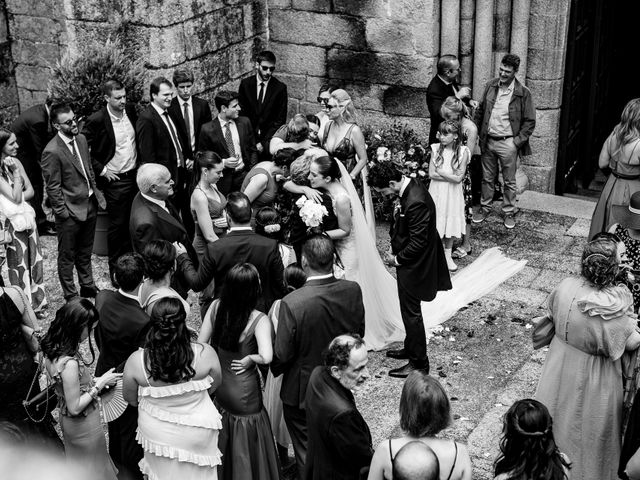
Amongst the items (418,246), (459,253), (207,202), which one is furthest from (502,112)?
(207,202)

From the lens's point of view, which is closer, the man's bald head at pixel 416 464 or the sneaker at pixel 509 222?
the man's bald head at pixel 416 464

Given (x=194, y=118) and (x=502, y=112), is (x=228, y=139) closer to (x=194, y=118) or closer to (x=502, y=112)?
(x=194, y=118)

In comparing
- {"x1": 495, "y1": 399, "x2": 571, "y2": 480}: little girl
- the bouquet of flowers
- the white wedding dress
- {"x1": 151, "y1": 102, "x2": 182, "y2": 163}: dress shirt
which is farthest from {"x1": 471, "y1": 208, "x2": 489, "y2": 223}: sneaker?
{"x1": 495, "y1": 399, "x2": 571, "y2": 480}: little girl

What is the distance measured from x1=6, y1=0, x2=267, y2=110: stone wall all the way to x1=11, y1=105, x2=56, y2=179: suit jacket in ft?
4.50

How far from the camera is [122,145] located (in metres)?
8.70

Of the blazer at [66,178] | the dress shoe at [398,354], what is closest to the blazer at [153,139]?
the blazer at [66,178]

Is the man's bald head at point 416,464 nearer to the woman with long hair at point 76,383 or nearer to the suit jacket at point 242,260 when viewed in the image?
the woman with long hair at point 76,383

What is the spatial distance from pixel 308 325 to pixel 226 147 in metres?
3.94

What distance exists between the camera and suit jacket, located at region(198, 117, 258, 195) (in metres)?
9.06

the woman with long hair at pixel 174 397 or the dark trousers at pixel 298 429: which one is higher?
the woman with long hair at pixel 174 397

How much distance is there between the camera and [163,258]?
5680mm

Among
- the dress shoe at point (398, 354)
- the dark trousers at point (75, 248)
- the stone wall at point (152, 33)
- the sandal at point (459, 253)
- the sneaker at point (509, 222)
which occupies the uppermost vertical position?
the stone wall at point (152, 33)

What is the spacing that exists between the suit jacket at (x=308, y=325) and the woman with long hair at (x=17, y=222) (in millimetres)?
3082

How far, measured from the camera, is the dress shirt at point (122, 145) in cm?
864
